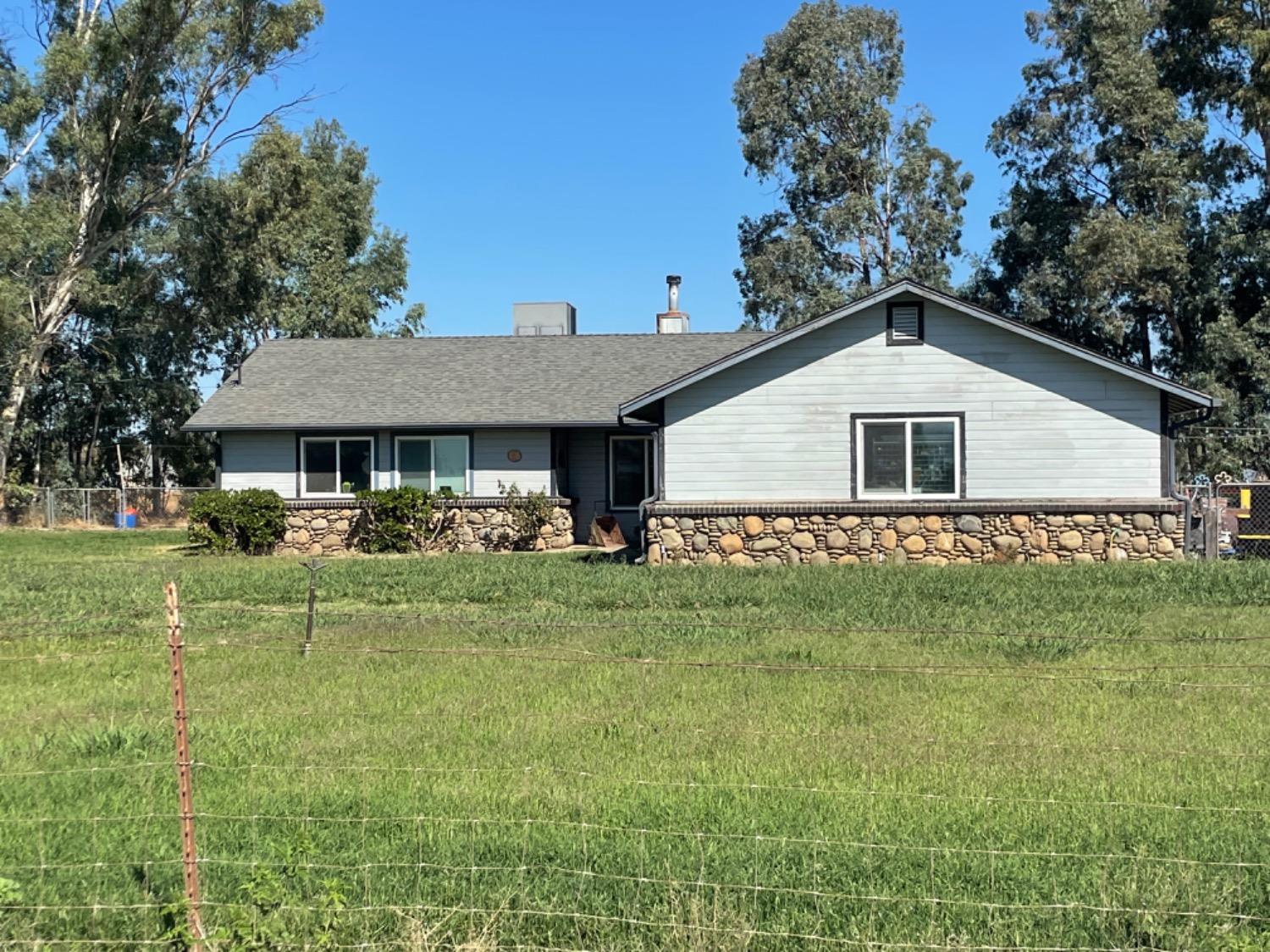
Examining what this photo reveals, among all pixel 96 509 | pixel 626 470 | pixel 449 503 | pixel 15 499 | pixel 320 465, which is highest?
pixel 320 465

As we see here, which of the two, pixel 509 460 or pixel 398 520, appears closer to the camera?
pixel 398 520

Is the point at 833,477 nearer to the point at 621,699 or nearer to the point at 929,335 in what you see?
the point at 929,335

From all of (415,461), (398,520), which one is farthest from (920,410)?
(415,461)

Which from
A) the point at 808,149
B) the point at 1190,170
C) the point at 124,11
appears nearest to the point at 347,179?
the point at 124,11

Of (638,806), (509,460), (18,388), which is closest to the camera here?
(638,806)

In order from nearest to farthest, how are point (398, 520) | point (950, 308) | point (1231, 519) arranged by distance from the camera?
point (950, 308) < point (1231, 519) < point (398, 520)

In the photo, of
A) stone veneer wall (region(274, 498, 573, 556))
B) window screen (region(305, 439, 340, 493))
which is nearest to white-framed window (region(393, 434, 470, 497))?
stone veneer wall (region(274, 498, 573, 556))

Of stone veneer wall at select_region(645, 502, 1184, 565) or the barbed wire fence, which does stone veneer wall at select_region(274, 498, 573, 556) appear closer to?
stone veneer wall at select_region(645, 502, 1184, 565)

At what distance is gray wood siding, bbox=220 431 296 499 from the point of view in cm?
2411

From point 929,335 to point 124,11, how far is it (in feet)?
86.7

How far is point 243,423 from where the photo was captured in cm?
2375

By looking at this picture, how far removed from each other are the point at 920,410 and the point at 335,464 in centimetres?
1225

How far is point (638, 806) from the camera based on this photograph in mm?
5668

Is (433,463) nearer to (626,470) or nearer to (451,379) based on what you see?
(451,379)
